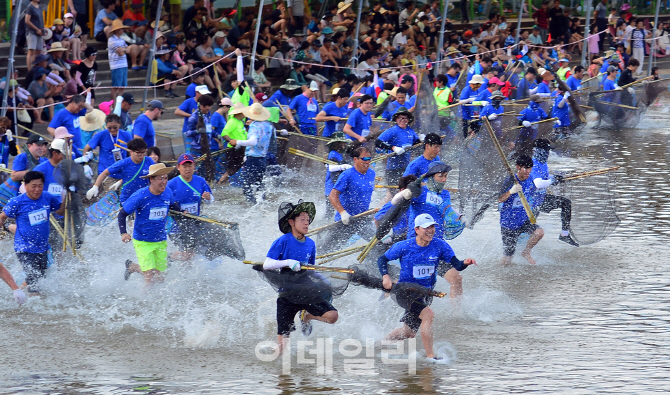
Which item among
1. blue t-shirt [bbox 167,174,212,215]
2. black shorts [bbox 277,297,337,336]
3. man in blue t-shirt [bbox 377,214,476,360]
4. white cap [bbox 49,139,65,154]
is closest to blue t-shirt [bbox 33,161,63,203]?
white cap [bbox 49,139,65,154]

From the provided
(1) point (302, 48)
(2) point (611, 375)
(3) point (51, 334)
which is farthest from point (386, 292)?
(1) point (302, 48)

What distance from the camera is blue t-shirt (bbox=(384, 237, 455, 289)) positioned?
24.6 ft

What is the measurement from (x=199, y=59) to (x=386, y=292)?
42.3 feet

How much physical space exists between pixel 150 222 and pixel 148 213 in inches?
3.7

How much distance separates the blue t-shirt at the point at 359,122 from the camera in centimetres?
1321

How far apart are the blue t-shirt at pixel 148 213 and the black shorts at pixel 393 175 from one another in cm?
401

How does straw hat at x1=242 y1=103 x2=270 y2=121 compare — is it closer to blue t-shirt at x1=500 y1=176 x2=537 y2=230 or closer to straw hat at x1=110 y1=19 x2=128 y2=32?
blue t-shirt at x1=500 y1=176 x2=537 y2=230

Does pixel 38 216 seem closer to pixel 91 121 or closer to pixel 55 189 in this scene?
pixel 55 189

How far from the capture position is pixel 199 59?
63.9 feet

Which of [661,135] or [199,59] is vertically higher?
[199,59]

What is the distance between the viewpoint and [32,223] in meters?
8.85

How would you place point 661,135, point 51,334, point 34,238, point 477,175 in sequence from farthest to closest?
point 661,135 → point 477,175 → point 34,238 → point 51,334

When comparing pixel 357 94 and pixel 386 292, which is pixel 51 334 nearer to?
pixel 386 292

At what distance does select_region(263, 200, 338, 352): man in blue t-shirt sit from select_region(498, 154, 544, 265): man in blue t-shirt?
3271 mm
